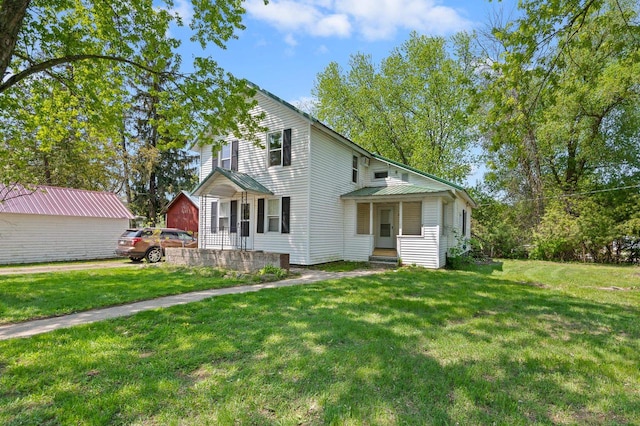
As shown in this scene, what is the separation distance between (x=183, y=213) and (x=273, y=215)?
499 inches

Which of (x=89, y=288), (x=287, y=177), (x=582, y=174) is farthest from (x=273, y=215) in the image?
(x=582, y=174)

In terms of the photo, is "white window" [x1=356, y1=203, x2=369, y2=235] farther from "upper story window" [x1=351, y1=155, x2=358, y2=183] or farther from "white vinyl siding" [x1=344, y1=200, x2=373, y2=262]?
"white vinyl siding" [x1=344, y1=200, x2=373, y2=262]

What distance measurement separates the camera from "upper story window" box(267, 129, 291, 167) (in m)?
13.3

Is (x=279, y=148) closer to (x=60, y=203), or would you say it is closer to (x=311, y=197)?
(x=311, y=197)

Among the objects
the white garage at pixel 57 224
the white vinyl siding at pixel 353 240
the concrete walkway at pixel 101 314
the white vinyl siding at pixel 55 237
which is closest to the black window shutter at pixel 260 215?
the white vinyl siding at pixel 353 240

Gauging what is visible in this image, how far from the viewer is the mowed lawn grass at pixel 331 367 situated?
2.60 m

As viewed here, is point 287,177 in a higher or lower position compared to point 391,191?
higher

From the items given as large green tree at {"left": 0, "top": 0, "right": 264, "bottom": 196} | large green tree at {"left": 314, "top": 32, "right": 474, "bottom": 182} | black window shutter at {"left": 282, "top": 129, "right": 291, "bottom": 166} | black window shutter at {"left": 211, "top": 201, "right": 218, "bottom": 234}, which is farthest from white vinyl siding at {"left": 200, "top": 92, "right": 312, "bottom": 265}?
large green tree at {"left": 314, "top": 32, "right": 474, "bottom": 182}

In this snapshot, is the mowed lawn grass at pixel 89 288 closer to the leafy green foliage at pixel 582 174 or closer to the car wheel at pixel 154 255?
the car wheel at pixel 154 255

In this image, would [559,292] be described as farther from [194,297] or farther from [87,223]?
[87,223]

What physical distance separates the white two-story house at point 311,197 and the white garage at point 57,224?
6268mm

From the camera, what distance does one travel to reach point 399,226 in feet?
44.5

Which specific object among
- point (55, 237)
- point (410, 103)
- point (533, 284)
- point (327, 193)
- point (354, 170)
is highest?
point (410, 103)

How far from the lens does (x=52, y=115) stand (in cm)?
907
